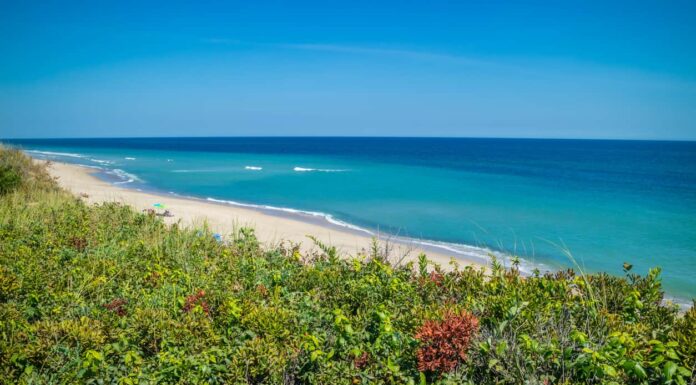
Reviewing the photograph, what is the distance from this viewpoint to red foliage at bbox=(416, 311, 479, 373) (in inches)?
136

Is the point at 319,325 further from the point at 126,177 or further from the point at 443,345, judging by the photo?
the point at 126,177

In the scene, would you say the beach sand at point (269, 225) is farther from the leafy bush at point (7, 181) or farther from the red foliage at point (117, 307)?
the red foliage at point (117, 307)

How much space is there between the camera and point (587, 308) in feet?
14.7

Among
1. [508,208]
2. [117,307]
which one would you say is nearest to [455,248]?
[508,208]

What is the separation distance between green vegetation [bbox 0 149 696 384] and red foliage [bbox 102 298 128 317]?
0.01 metres

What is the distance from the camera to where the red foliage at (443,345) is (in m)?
3.45

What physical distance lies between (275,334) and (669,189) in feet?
150

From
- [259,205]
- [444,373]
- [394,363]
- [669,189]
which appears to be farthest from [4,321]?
[669,189]

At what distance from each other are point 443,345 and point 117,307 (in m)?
3.69

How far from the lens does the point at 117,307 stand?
496 centimetres

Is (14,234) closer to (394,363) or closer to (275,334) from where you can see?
(275,334)

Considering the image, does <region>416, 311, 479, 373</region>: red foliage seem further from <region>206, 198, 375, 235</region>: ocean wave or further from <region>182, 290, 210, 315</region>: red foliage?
<region>206, 198, 375, 235</region>: ocean wave

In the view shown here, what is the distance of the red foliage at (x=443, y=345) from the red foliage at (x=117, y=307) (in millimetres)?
3410

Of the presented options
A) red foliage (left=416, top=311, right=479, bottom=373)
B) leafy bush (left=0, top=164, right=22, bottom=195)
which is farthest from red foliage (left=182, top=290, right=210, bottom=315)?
leafy bush (left=0, top=164, right=22, bottom=195)
